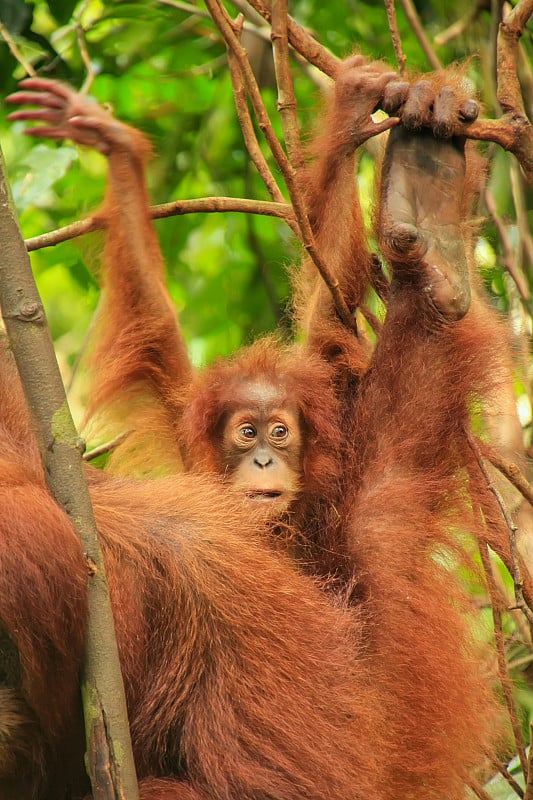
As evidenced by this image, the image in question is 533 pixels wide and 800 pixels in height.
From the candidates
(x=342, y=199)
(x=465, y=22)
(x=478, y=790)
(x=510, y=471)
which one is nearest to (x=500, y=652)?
(x=478, y=790)

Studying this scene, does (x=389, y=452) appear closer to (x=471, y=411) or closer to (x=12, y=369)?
(x=471, y=411)

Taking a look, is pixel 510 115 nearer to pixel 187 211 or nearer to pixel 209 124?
pixel 187 211

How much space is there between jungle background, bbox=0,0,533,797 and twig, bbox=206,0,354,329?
4.46ft

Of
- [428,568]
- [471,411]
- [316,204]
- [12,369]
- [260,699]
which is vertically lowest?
[260,699]

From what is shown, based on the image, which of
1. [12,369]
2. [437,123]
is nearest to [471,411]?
[437,123]

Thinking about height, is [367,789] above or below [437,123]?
below

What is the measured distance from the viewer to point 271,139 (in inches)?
112

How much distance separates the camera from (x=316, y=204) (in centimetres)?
346

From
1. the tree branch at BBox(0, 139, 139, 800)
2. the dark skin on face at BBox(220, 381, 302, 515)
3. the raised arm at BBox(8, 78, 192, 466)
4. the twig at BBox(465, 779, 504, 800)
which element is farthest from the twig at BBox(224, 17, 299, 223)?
the twig at BBox(465, 779, 504, 800)

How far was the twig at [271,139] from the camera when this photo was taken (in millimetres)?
2811

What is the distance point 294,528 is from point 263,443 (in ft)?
1.10

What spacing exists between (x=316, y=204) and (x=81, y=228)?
0.73 metres

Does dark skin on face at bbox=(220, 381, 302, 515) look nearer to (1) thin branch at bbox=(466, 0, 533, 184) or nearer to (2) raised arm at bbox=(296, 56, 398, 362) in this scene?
(2) raised arm at bbox=(296, 56, 398, 362)

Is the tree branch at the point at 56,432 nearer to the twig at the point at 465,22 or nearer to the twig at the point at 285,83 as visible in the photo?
the twig at the point at 285,83
